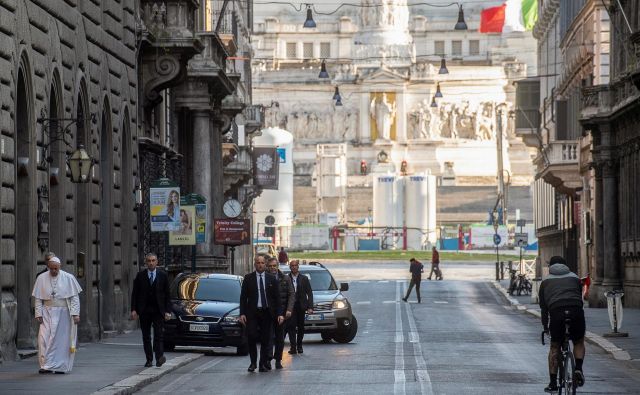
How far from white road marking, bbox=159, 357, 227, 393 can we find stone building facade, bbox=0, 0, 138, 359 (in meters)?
2.65

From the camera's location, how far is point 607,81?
194ft

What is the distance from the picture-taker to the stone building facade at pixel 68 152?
93.2 ft

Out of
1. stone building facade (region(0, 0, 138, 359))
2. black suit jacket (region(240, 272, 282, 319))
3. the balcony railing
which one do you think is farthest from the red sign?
black suit jacket (region(240, 272, 282, 319))

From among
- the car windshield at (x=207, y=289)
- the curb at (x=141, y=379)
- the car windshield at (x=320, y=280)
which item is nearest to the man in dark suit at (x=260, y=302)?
the curb at (x=141, y=379)

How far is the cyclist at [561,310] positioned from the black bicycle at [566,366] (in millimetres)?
38

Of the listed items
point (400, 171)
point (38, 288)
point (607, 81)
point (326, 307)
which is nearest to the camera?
point (38, 288)

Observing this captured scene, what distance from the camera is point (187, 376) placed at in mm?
27141

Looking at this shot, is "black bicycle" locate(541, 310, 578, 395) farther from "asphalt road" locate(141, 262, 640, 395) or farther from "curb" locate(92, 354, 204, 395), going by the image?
"curb" locate(92, 354, 204, 395)

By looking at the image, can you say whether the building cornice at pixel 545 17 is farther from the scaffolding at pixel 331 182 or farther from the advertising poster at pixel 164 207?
the scaffolding at pixel 331 182

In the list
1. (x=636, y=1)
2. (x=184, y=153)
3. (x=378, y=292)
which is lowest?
(x=378, y=292)

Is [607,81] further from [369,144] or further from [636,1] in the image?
[369,144]

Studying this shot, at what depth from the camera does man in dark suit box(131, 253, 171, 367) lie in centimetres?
2780

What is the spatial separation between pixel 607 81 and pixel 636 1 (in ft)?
25.1

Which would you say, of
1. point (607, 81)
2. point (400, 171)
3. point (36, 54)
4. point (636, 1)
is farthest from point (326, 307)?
point (400, 171)
